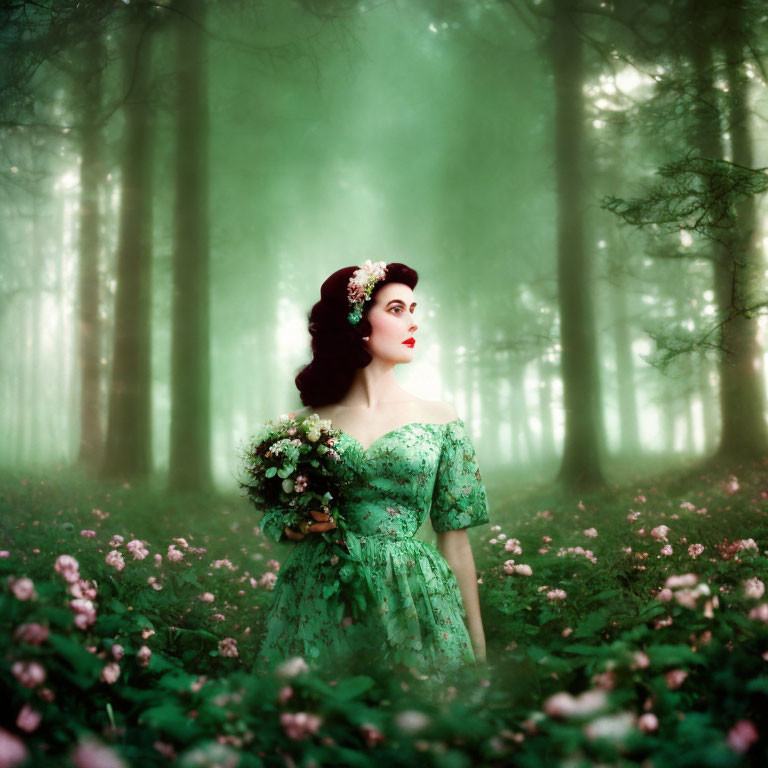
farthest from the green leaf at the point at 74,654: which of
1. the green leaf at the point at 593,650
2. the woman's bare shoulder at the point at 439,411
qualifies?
the woman's bare shoulder at the point at 439,411

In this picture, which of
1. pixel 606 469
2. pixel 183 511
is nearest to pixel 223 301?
pixel 183 511

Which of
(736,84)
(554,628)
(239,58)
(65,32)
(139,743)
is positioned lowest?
(554,628)

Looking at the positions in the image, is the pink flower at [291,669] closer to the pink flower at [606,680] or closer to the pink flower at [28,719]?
the pink flower at [28,719]

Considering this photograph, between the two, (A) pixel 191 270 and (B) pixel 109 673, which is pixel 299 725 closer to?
(B) pixel 109 673

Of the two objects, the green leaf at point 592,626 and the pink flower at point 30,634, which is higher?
the pink flower at point 30,634

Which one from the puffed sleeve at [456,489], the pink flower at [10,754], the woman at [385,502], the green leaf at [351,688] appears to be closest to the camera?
the pink flower at [10,754]

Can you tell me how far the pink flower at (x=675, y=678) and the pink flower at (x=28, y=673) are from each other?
5.23ft

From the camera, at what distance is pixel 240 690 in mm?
1405

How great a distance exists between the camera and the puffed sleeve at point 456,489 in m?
2.77

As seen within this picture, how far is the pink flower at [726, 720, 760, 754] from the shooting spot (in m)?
1.16

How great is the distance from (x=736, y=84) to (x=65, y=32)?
286 inches

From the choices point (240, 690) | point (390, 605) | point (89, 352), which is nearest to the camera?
point (240, 690)

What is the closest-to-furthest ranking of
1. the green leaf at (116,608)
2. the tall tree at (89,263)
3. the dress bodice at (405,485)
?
1. the green leaf at (116,608)
2. the dress bodice at (405,485)
3. the tall tree at (89,263)

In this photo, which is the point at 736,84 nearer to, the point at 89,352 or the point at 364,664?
the point at 364,664
